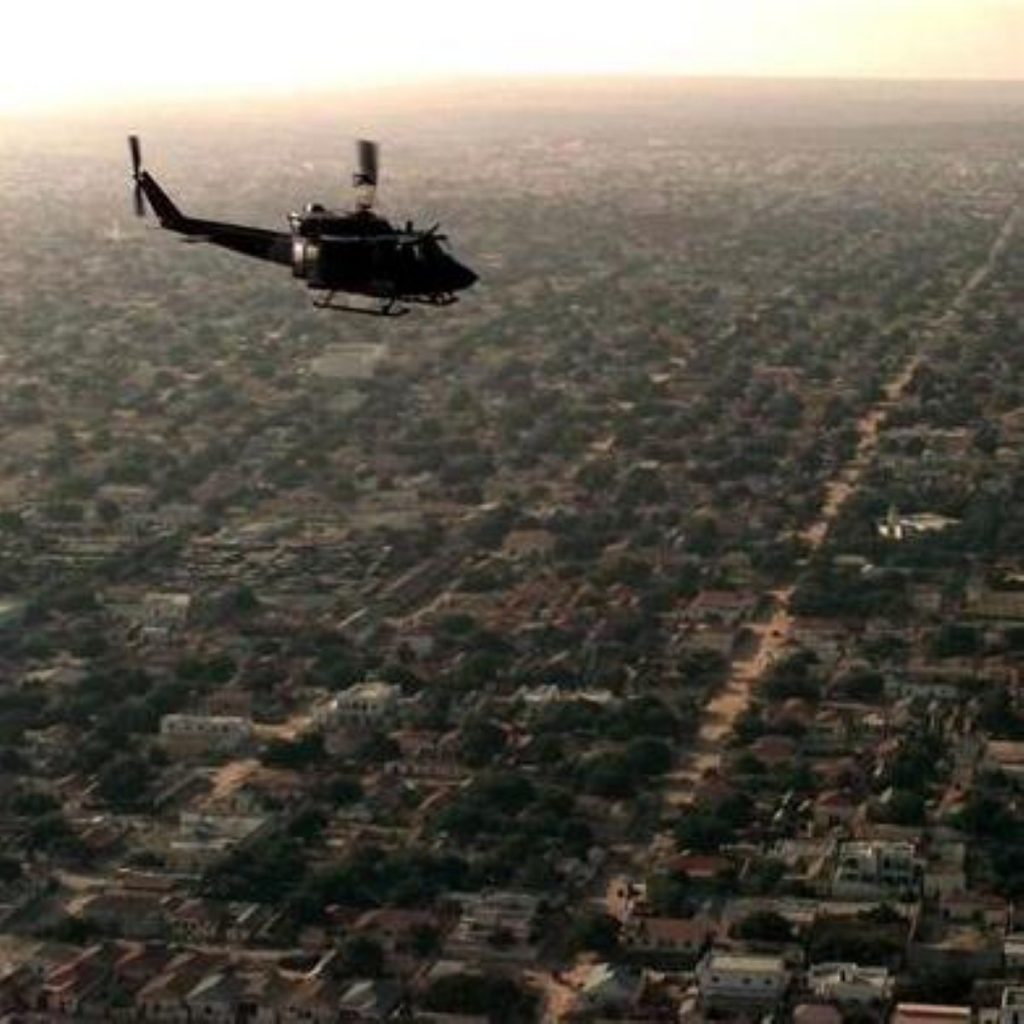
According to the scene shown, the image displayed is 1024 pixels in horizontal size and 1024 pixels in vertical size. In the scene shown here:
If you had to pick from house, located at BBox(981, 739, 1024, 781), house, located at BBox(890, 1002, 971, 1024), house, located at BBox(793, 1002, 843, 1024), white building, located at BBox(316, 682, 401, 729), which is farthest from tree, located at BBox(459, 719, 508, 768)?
house, located at BBox(890, 1002, 971, 1024)

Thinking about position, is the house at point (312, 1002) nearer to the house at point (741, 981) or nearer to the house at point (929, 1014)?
the house at point (741, 981)

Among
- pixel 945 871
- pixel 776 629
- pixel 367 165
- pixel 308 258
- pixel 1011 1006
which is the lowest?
pixel 776 629

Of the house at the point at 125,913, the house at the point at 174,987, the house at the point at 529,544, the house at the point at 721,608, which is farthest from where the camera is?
the house at the point at 529,544

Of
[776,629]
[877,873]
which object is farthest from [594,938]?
[776,629]

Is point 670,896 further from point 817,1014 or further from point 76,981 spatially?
point 76,981

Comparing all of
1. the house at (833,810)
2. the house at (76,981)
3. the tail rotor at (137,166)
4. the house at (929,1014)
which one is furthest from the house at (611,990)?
the tail rotor at (137,166)

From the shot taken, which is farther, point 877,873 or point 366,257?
point 877,873

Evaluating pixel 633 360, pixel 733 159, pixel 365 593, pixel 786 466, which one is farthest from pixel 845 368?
pixel 733 159
